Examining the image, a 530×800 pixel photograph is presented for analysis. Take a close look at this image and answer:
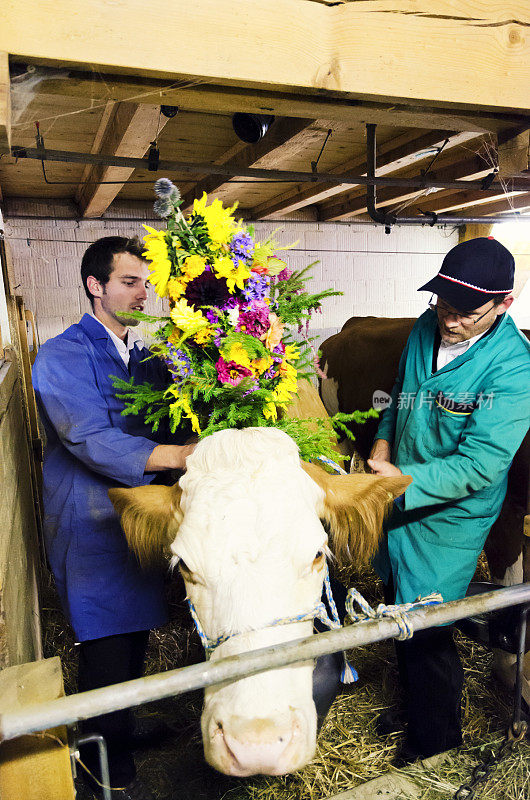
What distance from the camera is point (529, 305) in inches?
142

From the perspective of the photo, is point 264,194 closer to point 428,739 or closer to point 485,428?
point 485,428

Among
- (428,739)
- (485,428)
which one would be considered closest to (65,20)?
(485,428)

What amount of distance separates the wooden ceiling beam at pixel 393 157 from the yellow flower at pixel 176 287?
246 centimetres

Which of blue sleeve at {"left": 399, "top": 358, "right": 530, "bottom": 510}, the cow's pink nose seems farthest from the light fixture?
the cow's pink nose

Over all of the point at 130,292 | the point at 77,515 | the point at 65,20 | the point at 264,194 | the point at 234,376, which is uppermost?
the point at 264,194

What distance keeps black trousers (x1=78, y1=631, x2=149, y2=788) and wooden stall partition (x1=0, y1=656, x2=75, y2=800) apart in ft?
4.07

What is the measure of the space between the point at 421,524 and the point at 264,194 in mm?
4526

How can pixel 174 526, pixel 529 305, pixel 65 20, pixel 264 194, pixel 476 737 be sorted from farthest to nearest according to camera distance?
1. pixel 264 194
2. pixel 529 305
3. pixel 476 737
4. pixel 174 526
5. pixel 65 20

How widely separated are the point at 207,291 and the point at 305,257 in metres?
6.05

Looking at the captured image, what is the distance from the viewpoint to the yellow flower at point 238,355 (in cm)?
190

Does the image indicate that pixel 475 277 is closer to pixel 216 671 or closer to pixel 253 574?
pixel 253 574

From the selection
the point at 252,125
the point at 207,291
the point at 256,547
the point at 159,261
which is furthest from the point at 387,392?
the point at 256,547

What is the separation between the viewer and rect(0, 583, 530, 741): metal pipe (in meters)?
0.92

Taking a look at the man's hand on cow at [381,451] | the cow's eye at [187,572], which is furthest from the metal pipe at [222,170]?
A: the cow's eye at [187,572]
